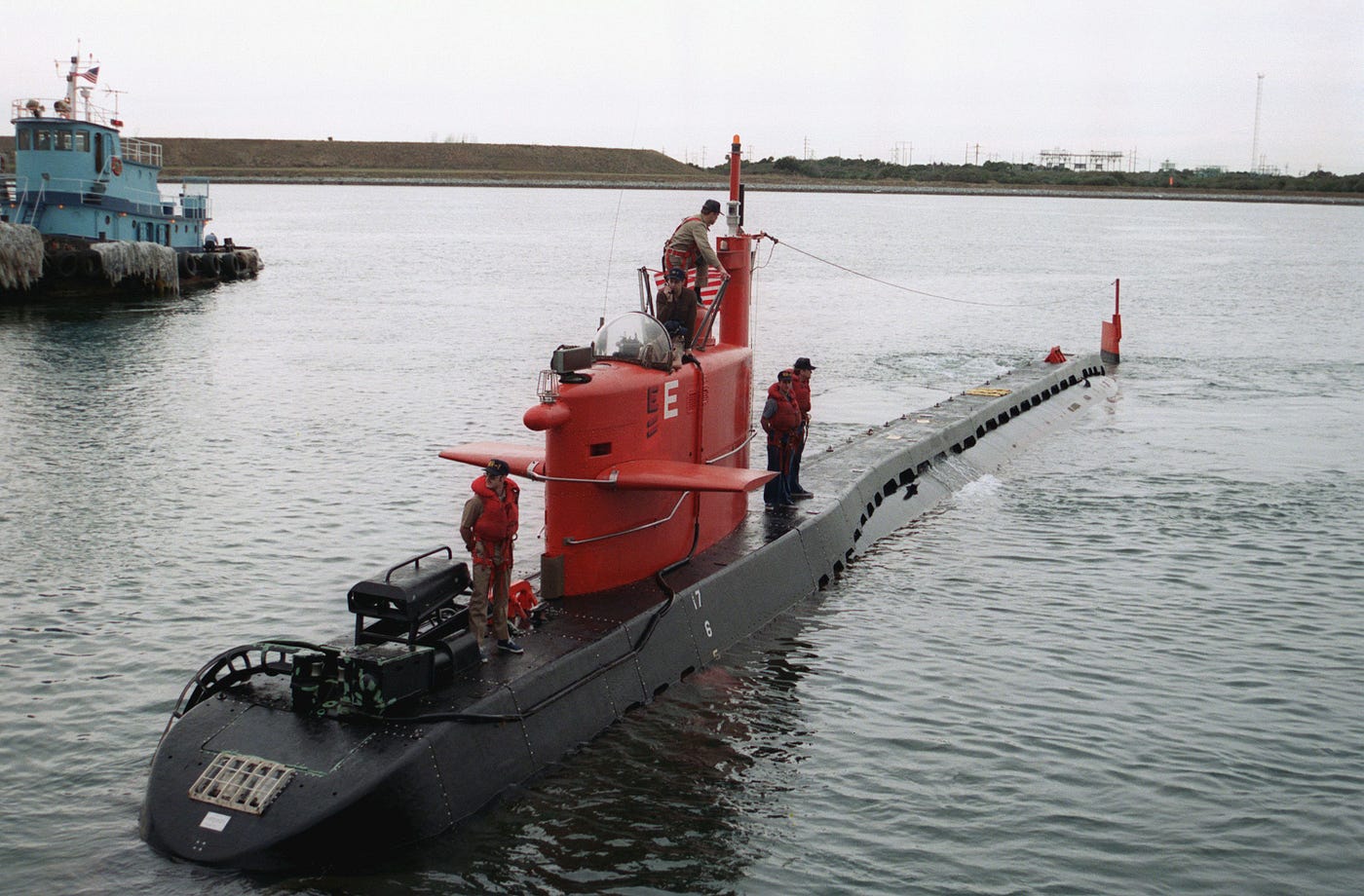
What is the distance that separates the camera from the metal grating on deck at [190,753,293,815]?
955 cm

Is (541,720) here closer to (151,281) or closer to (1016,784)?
(1016,784)

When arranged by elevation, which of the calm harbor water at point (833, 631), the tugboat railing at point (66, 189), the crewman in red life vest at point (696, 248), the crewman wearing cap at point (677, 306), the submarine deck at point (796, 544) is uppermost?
the tugboat railing at point (66, 189)

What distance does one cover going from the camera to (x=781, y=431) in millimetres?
17500

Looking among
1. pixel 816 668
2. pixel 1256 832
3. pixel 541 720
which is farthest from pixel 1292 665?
pixel 541 720

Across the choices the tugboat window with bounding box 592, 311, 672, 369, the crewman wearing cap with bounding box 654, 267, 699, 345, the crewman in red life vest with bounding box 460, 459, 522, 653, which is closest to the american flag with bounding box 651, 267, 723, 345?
the crewman wearing cap with bounding box 654, 267, 699, 345

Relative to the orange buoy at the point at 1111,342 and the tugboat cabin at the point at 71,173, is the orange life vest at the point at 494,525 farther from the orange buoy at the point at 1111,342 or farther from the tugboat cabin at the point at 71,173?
the tugboat cabin at the point at 71,173

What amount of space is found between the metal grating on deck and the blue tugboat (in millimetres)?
43223

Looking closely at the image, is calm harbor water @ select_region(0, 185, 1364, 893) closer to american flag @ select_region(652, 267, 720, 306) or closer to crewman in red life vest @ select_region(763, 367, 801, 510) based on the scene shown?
crewman in red life vest @ select_region(763, 367, 801, 510)

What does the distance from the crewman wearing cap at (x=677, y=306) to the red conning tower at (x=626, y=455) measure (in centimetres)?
31

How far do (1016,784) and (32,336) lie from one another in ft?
126

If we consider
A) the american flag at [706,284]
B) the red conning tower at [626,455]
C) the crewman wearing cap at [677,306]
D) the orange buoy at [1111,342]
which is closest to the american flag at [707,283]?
the american flag at [706,284]

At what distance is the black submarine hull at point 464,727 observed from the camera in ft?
31.2

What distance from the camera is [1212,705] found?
45.4 feet

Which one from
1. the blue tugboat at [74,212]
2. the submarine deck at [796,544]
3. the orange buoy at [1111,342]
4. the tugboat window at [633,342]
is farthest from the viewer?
the blue tugboat at [74,212]
